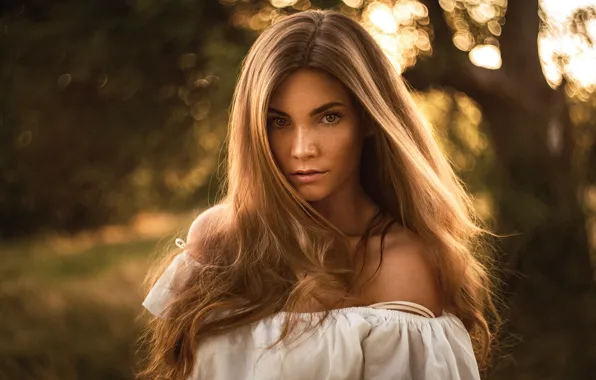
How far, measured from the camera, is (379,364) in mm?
2209

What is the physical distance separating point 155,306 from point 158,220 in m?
4.25

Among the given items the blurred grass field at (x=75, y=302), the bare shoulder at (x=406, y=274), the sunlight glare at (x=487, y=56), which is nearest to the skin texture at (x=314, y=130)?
the bare shoulder at (x=406, y=274)

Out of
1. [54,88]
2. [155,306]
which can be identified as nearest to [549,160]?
[54,88]

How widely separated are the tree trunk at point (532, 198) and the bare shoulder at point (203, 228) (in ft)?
8.75

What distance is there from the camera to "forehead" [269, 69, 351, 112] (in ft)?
7.22

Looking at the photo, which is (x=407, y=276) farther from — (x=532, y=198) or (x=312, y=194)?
(x=532, y=198)

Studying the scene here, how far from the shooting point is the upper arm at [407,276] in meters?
2.31

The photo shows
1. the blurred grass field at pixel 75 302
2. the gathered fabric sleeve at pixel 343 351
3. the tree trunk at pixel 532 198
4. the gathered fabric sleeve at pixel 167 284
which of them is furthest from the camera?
the blurred grass field at pixel 75 302

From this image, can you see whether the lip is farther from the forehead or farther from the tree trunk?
the tree trunk

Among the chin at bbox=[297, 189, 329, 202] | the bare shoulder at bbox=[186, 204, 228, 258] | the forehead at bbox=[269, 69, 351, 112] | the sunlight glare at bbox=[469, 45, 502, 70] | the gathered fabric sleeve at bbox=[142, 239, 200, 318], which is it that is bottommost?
the gathered fabric sleeve at bbox=[142, 239, 200, 318]

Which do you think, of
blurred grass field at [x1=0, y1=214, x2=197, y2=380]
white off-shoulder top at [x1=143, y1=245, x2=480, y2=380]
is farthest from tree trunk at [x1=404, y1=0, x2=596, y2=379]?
white off-shoulder top at [x1=143, y1=245, x2=480, y2=380]

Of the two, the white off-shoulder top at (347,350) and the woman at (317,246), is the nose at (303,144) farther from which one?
the white off-shoulder top at (347,350)

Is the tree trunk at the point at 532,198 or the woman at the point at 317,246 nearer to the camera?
the woman at the point at 317,246

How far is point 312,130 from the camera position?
2215 mm
